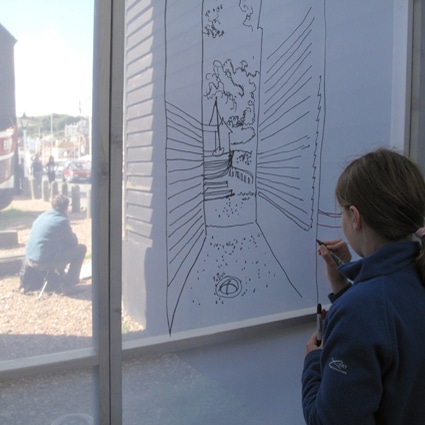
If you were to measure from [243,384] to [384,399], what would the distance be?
1029mm

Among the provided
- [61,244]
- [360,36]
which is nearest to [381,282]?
[61,244]

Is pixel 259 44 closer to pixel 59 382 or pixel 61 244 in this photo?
pixel 61 244

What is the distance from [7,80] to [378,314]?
1.23 meters

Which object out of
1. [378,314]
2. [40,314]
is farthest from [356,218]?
[40,314]

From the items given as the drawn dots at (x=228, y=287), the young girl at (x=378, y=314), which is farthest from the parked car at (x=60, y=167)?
the young girl at (x=378, y=314)

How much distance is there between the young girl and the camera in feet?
3.14

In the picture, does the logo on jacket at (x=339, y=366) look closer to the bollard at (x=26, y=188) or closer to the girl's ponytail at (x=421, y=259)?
the girl's ponytail at (x=421, y=259)

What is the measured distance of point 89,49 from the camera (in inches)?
60.1

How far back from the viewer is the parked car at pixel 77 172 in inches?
60.1

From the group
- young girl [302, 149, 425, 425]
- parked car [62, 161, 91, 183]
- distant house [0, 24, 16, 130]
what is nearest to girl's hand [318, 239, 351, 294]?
young girl [302, 149, 425, 425]

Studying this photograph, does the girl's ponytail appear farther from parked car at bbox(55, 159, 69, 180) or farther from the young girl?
parked car at bbox(55, 159, 69, 180)

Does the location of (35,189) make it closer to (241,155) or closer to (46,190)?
(46,190)

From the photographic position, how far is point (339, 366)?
38.3 inches

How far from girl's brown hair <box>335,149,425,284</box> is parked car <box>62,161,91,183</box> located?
0.86 metres
